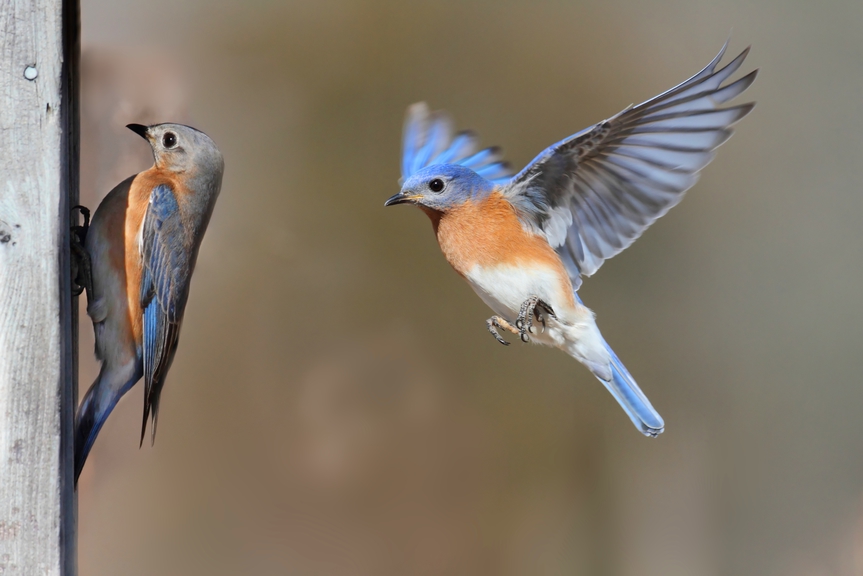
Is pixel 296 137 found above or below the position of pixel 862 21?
below

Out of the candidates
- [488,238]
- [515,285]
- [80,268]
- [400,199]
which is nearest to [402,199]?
[400,199]

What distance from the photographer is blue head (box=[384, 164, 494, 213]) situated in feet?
5.64

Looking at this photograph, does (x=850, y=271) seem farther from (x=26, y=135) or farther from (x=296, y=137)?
(x=26, y=135)

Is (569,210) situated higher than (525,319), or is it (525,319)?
(569,210)

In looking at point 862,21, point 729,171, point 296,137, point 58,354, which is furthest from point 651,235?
point 58,354

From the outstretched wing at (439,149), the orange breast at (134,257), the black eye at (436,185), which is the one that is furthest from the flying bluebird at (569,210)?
the orange breast at (134,257)

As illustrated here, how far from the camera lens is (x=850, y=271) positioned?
11.7ft

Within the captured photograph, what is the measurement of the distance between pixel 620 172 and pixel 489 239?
1.21 feet

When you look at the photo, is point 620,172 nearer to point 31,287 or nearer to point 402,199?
point 402,199

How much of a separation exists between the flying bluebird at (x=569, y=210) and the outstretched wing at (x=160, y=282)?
0.50 metres

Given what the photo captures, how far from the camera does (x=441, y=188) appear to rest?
68.2 inches

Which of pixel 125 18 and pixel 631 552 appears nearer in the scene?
pixel 125 18

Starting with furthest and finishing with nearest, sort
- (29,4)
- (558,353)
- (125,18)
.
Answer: (558,353), (125,18), (29,4)

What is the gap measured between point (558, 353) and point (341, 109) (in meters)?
1.49
